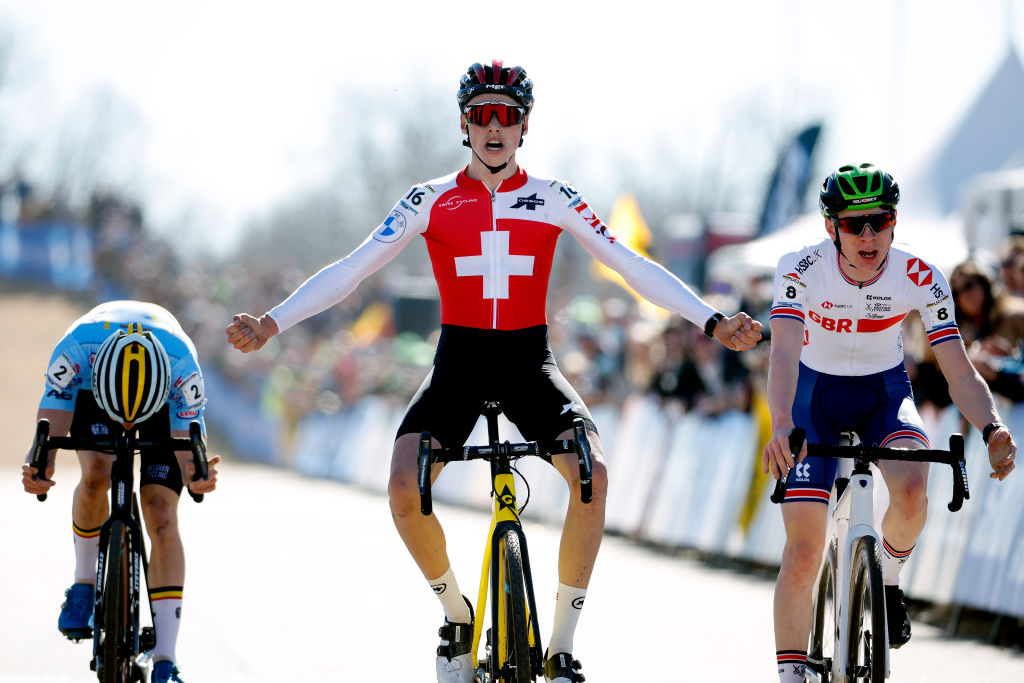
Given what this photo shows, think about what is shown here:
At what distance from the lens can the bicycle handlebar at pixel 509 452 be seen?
567 centimetres

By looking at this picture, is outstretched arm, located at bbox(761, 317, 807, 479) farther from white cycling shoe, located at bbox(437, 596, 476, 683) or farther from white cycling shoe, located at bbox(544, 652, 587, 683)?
white cycling shoe, located at bbox(437, 596, 476, 683)

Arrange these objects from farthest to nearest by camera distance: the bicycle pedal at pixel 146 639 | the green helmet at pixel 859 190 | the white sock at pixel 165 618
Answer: the white sock at pixel 165 618, the bicycle pedal at pixel 146 639, the green helmet at pixel 859 190

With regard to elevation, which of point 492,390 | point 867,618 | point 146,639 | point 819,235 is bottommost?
point 146,639

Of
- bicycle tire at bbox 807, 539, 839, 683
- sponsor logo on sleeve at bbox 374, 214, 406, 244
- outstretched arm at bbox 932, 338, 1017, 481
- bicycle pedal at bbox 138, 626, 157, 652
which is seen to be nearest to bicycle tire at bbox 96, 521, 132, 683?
bicycle pedal at bbox 138, 626, 157, 652

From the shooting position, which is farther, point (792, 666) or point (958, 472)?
point (792, 666)

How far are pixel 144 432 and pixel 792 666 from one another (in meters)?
3.11

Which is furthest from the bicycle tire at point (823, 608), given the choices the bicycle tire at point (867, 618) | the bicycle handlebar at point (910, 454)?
the bicycle handlebar at point (910, 454)

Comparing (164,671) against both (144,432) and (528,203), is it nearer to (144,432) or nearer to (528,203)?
(144,432)

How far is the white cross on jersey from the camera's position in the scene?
6.40 meters

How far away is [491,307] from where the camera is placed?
640cm

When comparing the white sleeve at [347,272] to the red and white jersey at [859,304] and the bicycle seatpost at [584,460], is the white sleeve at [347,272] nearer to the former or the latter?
the bicycle seatpost at [584,460]

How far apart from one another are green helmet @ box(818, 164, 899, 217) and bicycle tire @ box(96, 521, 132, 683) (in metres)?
3.25

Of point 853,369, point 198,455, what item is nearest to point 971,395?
point 853,369

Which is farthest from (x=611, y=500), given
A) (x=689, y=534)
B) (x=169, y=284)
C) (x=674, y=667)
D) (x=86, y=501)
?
(x=169, y=284)
